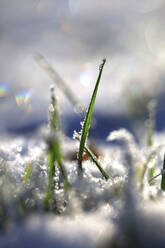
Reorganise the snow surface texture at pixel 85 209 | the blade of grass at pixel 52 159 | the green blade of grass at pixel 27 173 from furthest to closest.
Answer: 1. the green blade of grass at pixel 27 173
2. the blade of grass at pixel 52 159
3. the snow surface texture at pixel 85 209

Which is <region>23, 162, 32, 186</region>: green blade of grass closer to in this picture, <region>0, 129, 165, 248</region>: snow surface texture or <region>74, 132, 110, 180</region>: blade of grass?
<region>0, 129, 165, 248</region>: snow surface texture

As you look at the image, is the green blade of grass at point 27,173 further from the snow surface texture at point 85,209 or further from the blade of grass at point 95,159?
the blade of grass at point 95,159

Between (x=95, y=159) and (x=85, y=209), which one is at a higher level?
(x=95, y=159)

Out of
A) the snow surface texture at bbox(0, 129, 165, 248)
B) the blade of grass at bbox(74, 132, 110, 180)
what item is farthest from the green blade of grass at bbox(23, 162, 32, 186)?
the blade of grass at bbox(74, 132, 110, 180)

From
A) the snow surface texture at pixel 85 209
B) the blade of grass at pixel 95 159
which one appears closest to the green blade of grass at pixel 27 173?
the snow surface texture at pixel 85 209

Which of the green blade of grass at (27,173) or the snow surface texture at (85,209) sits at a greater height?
the green blade of grass at (27,173)

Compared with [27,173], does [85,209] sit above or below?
below

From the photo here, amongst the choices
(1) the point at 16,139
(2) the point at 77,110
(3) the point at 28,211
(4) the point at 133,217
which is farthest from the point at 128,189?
(1) the point at 16,139

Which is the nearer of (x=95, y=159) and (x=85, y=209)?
(x=85, y=209)
